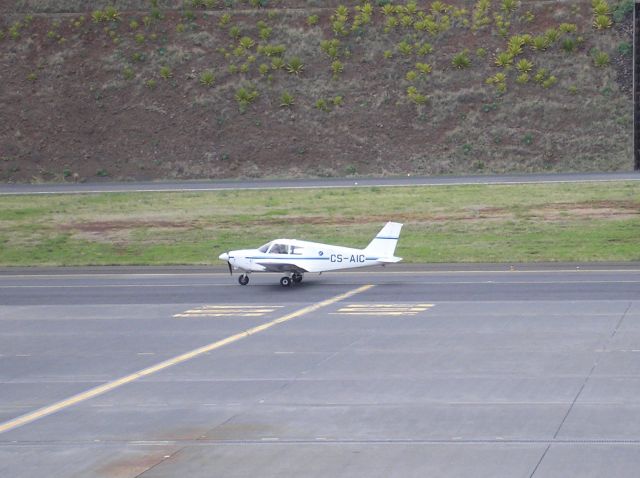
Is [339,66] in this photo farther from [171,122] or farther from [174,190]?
[174,190]

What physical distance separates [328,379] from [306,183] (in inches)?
1819

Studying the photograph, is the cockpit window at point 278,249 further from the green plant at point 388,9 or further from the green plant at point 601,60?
the green plant at point 388,9

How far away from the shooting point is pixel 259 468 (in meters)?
17.0

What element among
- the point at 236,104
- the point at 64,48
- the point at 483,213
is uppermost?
the point at 64,48

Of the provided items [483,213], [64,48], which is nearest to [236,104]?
[64,48]

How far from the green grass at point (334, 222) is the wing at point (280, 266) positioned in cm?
870

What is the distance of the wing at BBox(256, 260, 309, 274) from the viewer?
3831cm

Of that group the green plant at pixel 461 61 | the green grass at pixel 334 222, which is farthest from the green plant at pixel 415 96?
the green grass at pixel 334 222

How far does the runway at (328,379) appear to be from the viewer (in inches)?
690

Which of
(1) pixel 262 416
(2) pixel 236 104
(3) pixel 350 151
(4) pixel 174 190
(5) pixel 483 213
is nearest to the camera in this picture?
(1) pixel 262 416

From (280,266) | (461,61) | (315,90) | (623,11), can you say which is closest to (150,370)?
(280,266)

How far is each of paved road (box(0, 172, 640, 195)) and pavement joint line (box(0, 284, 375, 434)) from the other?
104 ft

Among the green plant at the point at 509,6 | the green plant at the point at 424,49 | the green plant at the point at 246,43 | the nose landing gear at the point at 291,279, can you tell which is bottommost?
the nose landing gear at the point at 291,279

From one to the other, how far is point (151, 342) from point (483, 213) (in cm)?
2998
